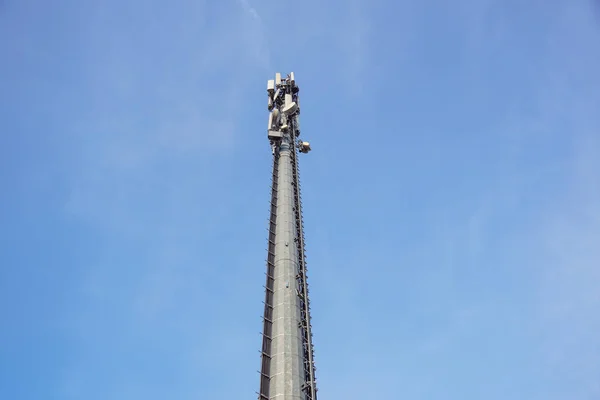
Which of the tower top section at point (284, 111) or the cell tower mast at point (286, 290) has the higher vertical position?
the tower top section at point (284, 111)

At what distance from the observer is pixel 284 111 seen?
64.4 meters

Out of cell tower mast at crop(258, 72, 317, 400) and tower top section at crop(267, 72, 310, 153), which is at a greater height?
tower top section at crop(267, 72, 310, 153)

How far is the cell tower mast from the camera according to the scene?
38344 millimetres

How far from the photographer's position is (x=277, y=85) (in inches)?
2751

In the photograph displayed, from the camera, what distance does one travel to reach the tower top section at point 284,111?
61469 millimetres

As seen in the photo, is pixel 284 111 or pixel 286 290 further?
pixel 284 111

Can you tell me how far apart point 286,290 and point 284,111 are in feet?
90.7

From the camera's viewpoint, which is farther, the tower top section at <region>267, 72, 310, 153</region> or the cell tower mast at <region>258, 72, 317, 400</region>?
the tower top section at <region>267, 72, 310, 153</region>

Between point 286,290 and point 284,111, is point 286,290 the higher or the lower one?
the lower one

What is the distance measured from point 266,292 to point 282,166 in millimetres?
16681

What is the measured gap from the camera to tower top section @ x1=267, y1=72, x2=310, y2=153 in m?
61.5

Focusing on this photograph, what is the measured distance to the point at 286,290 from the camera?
43.7m

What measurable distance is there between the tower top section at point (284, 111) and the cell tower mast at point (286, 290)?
12 cm

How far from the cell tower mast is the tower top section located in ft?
0.40
